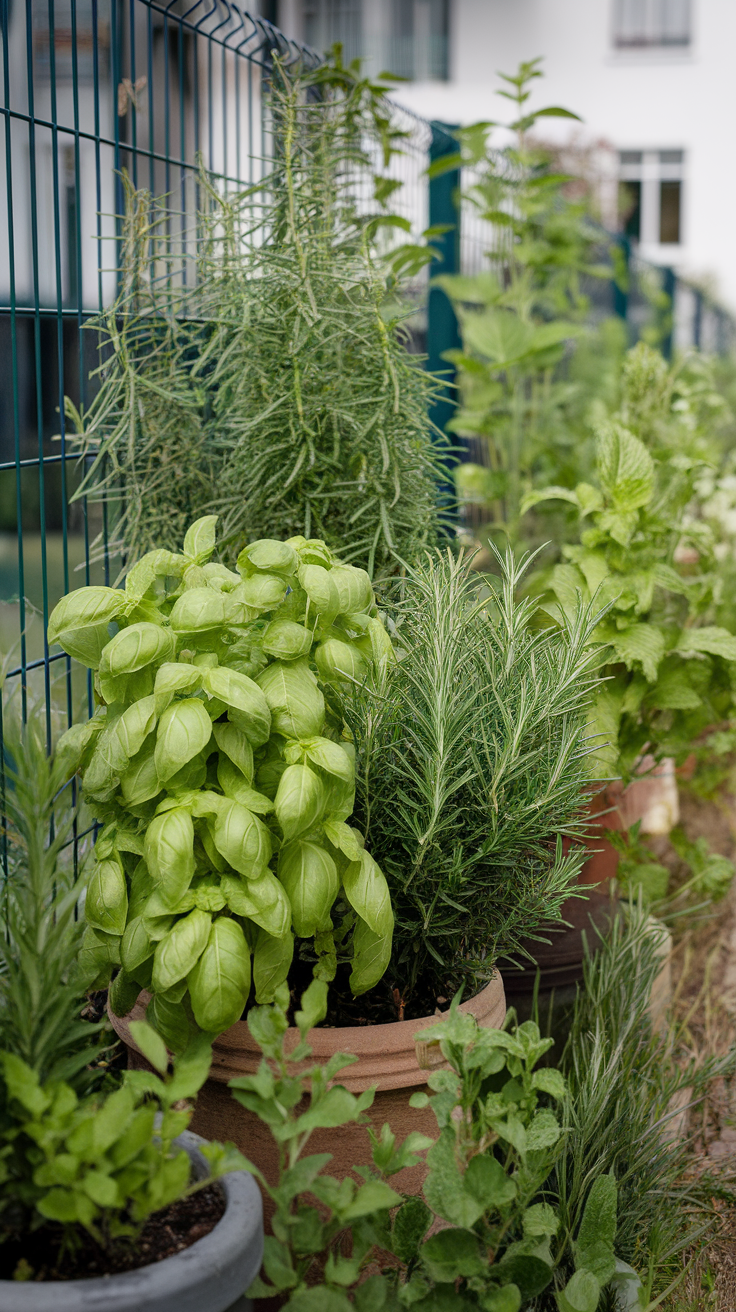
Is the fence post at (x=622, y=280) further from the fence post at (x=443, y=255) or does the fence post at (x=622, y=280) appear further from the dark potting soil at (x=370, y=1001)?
the dark potting soil at (x=370, y=1001)

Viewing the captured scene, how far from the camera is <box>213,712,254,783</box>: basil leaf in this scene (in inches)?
48.9

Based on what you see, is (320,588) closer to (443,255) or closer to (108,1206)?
(108,1206)

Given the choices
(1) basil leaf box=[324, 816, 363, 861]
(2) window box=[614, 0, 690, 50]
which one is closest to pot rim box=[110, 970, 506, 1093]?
(1) basil leaf box=[324, 816, 363, 861]

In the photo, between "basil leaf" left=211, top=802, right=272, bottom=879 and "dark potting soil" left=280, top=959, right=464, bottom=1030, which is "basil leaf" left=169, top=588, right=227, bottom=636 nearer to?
"basil leaf" left=211, top=802, right=272, bottom=879

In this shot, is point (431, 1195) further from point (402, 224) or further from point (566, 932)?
point (402, 224)

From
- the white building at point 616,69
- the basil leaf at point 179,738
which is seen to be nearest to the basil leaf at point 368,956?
the basil leaf at point 179,738

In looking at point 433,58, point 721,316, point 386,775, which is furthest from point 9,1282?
point 433,58

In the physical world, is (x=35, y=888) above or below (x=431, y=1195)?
above

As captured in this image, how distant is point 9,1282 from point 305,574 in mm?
772

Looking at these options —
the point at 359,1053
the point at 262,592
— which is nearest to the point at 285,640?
the point at 262,592

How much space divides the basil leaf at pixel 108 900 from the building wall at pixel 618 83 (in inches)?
621

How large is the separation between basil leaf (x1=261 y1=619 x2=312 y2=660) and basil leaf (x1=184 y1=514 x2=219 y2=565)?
157 mm

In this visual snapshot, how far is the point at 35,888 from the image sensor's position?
3.47 feet

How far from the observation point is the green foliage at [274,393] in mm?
1842
